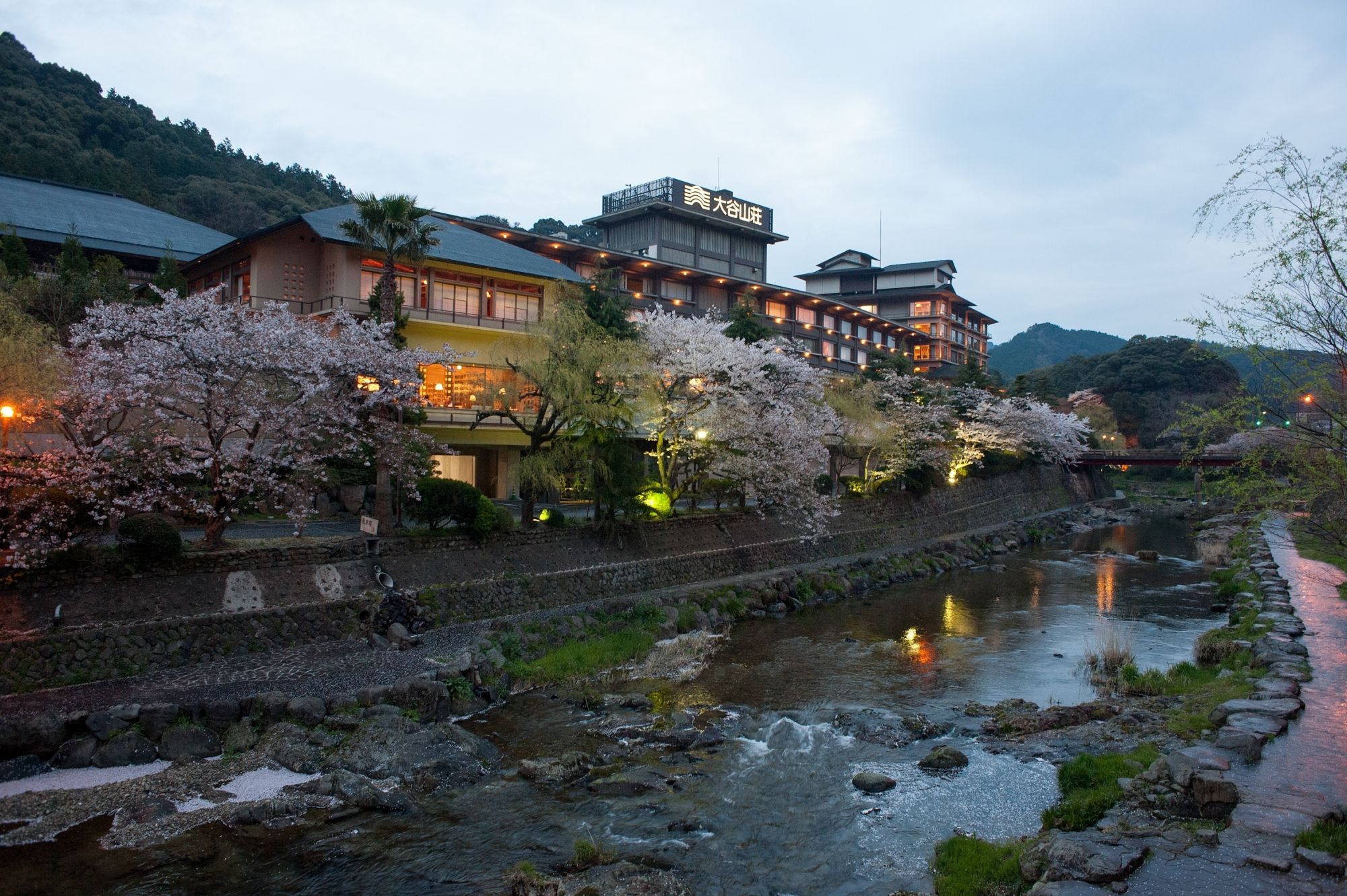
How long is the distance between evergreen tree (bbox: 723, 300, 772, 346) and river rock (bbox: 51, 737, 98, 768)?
27699 millimetres

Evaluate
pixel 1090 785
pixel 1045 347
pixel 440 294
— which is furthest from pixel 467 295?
pixel 1045 347

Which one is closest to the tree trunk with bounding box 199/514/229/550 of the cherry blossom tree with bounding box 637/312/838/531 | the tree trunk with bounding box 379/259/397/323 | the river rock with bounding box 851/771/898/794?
the tree trunk with bounding box 379/259/397/323

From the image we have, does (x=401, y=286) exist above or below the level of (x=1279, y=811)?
above

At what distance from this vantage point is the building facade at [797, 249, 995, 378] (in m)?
87.9

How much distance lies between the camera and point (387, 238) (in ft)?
72.1

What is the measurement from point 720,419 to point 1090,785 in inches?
733

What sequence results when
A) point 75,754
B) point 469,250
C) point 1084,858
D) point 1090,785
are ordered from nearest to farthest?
1. point 1084,858
2. point 1090,785
3. point 75,754
4. point 469,250

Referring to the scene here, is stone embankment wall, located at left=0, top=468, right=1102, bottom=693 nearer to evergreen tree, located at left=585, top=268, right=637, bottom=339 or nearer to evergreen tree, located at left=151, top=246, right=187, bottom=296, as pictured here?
evergreen tree, located at left=585, top=268, right=637, bottom=339

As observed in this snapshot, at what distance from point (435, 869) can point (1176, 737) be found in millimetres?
11437

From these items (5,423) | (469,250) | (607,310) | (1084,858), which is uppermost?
(469,250)

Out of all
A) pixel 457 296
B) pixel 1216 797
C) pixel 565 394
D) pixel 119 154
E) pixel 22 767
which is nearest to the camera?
pixel 1216 797

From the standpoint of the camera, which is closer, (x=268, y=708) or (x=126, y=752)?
(x=126, y=752)

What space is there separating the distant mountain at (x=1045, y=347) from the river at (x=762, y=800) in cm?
15441

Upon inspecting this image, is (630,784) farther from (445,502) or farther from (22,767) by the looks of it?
(445,502)
